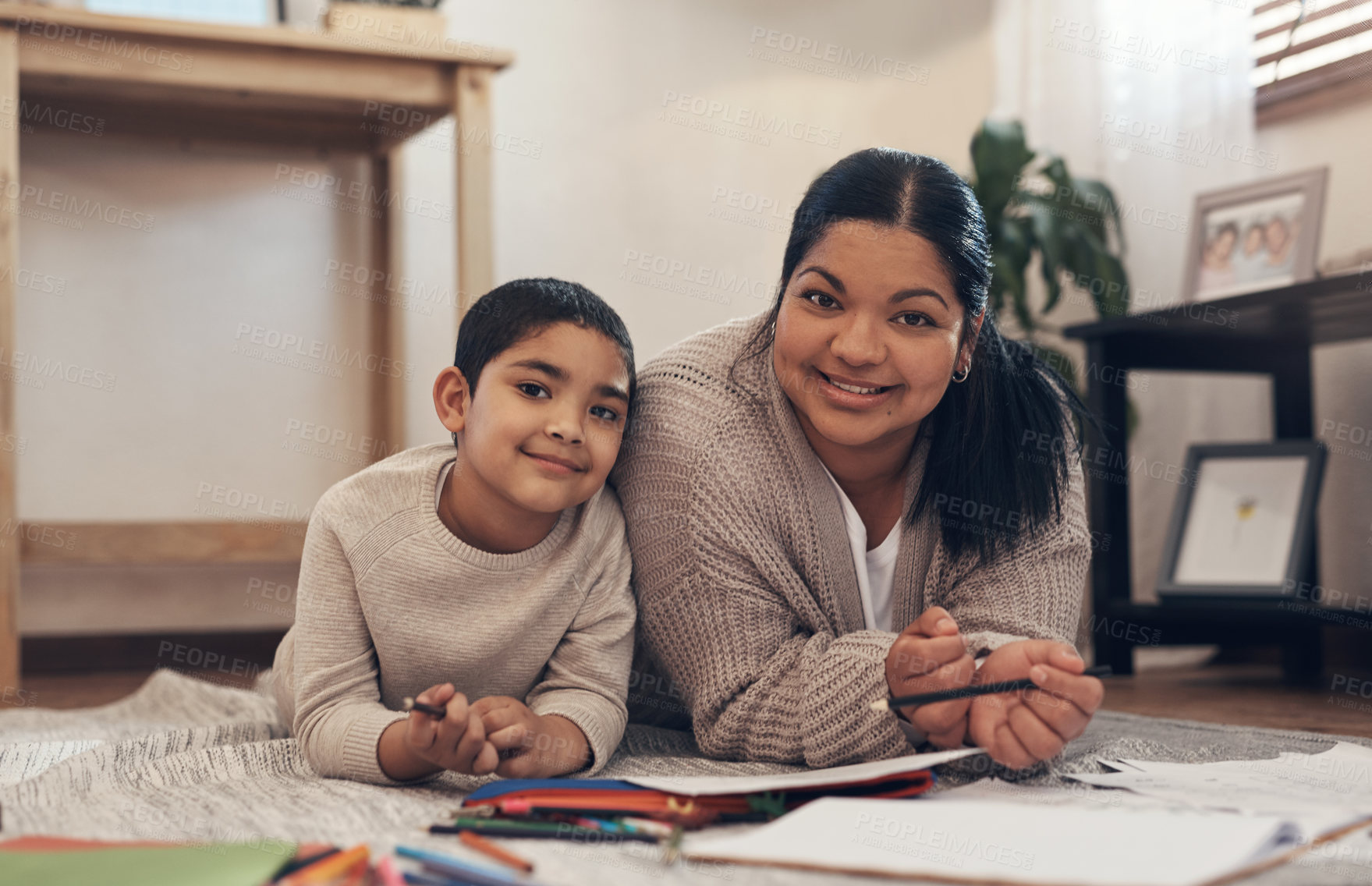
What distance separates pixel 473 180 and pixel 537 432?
95 centimetres

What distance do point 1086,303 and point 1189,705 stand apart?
3.01 ft

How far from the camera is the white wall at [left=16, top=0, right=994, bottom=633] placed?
1984 mm

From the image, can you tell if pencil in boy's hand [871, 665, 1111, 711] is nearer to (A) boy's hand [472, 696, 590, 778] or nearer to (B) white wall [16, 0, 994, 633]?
(A) boy's hand [472, 696, 590, 778]

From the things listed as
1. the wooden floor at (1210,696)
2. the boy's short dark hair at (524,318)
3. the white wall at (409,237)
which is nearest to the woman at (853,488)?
the boy's short dark hair at (524,318)

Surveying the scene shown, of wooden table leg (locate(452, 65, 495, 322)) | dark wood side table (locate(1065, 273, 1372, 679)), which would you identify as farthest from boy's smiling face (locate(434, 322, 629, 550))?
dark wood side table (locate(1065, 273, 1372, 679))

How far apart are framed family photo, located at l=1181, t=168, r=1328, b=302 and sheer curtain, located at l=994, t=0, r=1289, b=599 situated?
0.05 metres

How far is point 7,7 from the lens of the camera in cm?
151

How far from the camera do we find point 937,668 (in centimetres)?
81

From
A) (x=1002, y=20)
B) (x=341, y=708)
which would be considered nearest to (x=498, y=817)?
(x=341, y=708)

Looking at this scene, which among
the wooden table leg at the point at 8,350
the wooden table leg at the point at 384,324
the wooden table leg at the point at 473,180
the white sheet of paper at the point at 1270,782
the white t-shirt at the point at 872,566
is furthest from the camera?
the wooden table leg at the point at 384,324

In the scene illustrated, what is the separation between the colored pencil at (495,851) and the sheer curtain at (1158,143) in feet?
5.51

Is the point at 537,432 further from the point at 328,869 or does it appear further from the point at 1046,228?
the point at 1046,228

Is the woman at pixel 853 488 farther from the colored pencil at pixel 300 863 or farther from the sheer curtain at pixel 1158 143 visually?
the sheer curtain at pixel 1158 143

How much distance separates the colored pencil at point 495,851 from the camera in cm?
58
